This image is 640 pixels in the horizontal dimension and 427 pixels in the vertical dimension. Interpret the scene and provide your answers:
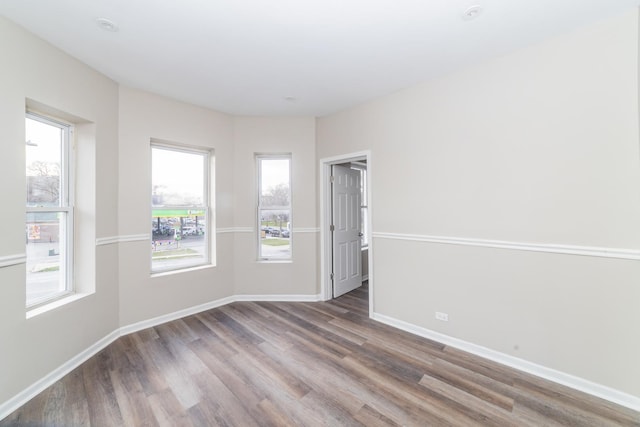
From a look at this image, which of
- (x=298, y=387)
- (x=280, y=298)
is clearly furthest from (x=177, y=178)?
(x=298, y=387)

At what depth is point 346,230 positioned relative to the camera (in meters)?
4.16

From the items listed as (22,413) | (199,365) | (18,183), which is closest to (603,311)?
(199,365)

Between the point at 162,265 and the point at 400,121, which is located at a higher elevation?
the point at 400,121

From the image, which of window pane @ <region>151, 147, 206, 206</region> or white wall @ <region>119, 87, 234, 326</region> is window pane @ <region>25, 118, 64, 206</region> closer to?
white wall @ <region>119, 87, 234, 326</region>

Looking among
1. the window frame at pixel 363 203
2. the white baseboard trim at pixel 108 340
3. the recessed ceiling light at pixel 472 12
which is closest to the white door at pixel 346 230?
the window frame at pixel 363 203

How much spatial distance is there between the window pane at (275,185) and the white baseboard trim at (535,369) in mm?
2300

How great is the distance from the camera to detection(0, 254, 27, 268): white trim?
1757mm

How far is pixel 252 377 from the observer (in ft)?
6.85

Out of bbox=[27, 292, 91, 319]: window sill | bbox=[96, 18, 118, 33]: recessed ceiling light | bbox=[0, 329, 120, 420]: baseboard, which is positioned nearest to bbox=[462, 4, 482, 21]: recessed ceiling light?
bbox=[96, 18, 118, 33]: recessed ceiling light

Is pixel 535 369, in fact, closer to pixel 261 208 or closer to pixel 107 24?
pixel 261 208

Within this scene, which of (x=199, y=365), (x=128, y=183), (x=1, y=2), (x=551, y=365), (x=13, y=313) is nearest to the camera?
(x=1, y=2)

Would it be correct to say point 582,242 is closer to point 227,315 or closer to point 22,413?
point 227,315

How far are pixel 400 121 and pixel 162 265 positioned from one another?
132 inches

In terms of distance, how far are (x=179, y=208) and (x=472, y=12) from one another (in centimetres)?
350
